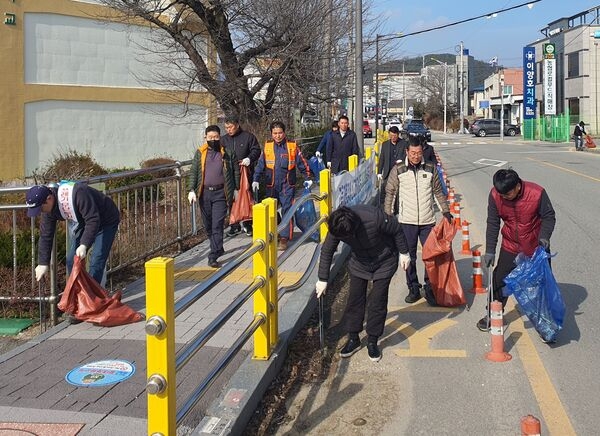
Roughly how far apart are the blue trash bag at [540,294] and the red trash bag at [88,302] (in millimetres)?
3389

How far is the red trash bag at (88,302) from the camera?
579 centimetres

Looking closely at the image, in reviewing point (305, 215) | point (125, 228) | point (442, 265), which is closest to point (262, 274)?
point (442, 265)

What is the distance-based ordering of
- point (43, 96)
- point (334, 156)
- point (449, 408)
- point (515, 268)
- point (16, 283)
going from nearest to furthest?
point (449, 408) < point (515, 268) < point (16, 283) < point (334, 156) < point (43, 96)

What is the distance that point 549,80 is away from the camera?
51.5 m

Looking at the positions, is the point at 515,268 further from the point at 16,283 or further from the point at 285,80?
the point at 285,80

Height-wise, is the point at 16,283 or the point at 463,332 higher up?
the point at 16,283

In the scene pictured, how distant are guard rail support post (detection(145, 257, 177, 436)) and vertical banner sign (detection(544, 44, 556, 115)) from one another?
53.0 m

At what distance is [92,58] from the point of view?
2200 cm

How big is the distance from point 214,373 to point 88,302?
2.40 m

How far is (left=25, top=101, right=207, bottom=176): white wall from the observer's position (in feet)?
69.7

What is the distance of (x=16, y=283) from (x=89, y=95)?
53.8ft

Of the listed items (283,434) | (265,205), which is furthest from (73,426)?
(265,205)

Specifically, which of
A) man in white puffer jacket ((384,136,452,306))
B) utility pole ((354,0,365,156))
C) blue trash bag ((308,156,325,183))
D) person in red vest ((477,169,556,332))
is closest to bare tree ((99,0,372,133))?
utility pole ((354,0,365,156))

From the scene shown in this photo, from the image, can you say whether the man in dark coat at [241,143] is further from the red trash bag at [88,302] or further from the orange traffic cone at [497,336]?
the orange traffic cone at [497,336]
